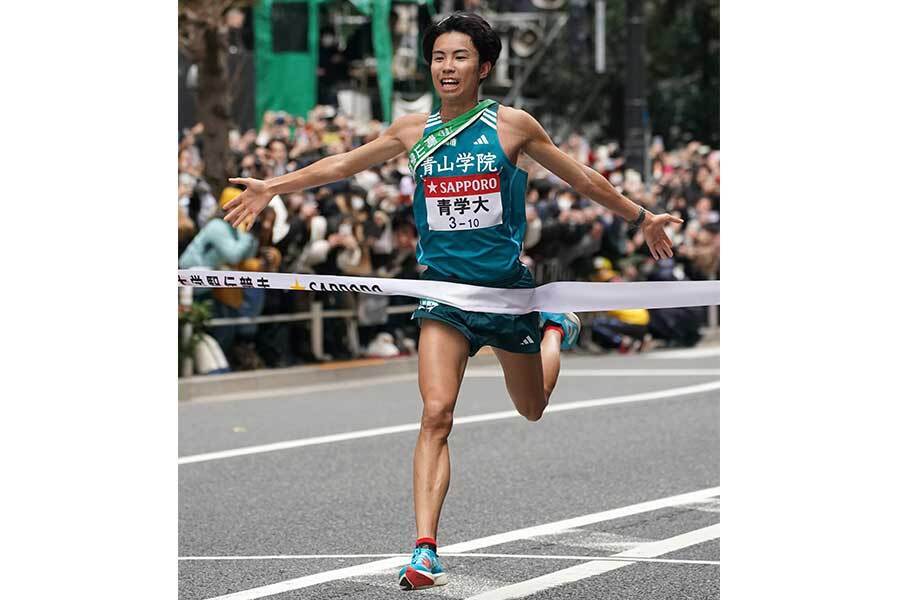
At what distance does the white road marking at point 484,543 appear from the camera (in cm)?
688

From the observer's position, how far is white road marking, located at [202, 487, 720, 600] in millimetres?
6883

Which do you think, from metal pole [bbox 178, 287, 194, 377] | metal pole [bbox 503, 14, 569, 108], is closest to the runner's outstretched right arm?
metal pole [bbox 178, 287, 194, 377]

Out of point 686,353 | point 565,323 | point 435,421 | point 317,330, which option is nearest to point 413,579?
point 435,421

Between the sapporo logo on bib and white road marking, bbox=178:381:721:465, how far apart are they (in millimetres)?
5043

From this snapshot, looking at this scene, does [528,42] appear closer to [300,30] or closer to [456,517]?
[300,30]

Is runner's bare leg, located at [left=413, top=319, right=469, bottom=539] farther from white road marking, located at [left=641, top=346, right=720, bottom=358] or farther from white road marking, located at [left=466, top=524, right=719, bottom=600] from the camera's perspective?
Answer: white road marking, located at [left=641, top=346, right=720, bottom=358]

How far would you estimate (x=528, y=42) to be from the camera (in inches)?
1396

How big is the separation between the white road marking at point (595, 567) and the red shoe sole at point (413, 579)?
985mm

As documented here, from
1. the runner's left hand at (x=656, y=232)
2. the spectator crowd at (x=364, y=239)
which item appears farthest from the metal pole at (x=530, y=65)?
the runner's left hand at (x=656, y=232)

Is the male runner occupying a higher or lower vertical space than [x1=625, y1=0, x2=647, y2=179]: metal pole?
lower

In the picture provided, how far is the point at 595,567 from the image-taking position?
7.35 m

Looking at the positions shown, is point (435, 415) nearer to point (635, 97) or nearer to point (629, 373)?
point (629, 373)

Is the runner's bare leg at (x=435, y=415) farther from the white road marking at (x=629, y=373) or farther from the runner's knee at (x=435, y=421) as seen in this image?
the white road marking at (x=629, y=373)

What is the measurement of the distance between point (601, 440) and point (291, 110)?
15028mm
